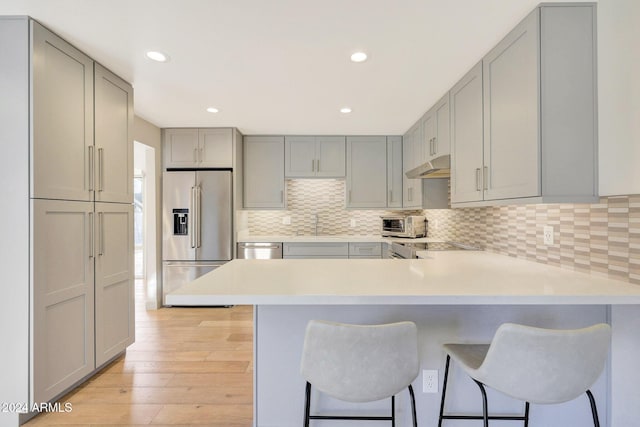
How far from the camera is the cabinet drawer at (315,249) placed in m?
4.10

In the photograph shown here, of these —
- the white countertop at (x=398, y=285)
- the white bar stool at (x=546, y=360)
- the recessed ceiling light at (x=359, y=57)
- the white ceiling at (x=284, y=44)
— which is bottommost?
the white bar stool at (x=546, y=360)

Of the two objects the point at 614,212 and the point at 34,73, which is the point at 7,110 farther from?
the point at 614,212

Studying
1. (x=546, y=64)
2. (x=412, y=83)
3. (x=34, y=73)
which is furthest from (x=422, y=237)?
(x=34, y=73)

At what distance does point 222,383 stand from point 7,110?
6.91 ft

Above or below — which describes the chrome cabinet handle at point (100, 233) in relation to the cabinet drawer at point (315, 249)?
above

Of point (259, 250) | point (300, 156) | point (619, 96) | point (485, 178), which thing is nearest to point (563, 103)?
point (619, 96)

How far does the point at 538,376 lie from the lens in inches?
44.0

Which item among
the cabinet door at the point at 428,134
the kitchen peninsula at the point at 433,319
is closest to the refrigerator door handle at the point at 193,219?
the kitchen peninsula at the point at 433,319

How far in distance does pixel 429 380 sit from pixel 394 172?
3.11 meters

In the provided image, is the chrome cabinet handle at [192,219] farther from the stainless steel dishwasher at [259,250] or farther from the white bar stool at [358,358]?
the white bar stool at [358,358]

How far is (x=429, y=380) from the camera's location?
1648 mm

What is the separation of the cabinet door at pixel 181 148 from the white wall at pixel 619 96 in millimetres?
3840

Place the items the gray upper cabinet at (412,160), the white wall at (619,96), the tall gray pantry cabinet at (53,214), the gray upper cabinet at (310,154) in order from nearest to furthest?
the white wall at (619,96)
the tall gray pantry cabinet at (53,214)
the gray upper cabinet at (412,160)
the gray upper cabinet at (310,154)

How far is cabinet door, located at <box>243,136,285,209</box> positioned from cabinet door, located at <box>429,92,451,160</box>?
2.07m
